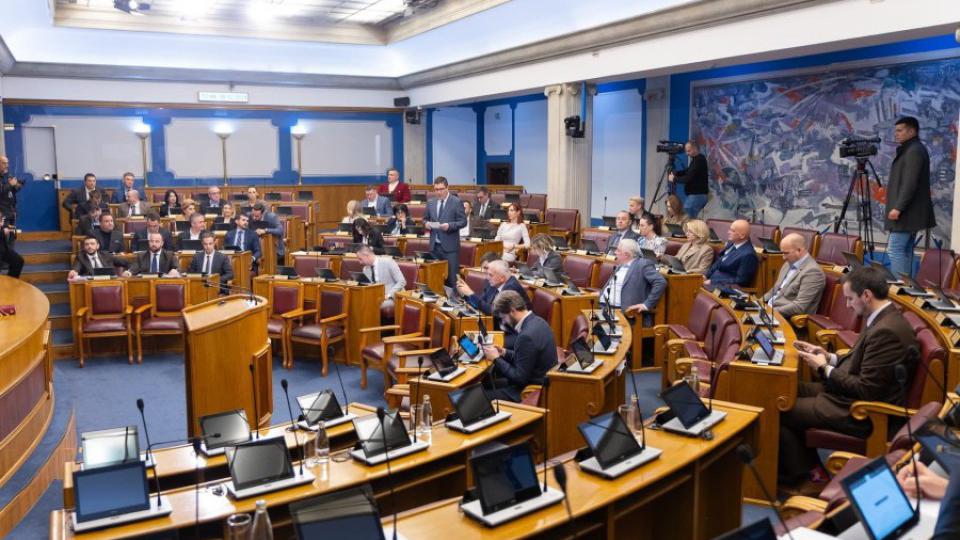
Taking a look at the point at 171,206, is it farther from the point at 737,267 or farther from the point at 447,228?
the point at 737,267

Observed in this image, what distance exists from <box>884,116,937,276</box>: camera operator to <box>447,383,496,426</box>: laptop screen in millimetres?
4862

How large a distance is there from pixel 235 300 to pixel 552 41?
809 cm

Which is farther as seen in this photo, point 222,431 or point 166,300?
point 166,300

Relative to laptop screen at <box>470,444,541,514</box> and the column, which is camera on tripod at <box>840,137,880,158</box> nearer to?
the column

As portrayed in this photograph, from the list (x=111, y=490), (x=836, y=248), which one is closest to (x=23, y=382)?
(x=111, y=490)

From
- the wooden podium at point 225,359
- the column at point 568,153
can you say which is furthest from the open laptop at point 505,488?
the column at point 568,153

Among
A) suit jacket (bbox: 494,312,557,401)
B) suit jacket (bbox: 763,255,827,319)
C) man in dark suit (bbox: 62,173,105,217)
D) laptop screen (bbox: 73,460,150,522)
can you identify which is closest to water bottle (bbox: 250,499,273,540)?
laptop screen (bbox: 73,460,150,522)

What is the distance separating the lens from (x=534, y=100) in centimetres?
1756

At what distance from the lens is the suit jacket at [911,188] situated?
739 centimetres

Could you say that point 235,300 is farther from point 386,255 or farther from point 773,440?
point 773,440

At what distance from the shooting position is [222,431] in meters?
4.05

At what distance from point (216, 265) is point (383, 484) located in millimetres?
6269

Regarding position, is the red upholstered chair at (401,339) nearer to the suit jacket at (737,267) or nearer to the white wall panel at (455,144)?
the suit jacket at (737,267)

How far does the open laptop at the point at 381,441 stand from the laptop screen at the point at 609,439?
0.80 meters
